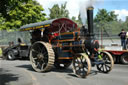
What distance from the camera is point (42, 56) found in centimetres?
834

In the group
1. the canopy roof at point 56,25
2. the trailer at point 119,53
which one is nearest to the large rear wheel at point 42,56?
the canopy roof at point 56,25

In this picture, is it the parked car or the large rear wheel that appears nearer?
the large rear wheel

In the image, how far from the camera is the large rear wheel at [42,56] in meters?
7.76

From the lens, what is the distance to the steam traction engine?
6.98m

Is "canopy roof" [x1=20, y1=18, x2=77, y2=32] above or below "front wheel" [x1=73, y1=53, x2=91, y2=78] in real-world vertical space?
above

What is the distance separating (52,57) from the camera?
775 centimetres

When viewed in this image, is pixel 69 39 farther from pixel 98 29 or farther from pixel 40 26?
pixel 98 29

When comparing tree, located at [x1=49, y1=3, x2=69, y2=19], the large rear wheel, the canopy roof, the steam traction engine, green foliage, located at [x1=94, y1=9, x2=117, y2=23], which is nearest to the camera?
the steam traction engine

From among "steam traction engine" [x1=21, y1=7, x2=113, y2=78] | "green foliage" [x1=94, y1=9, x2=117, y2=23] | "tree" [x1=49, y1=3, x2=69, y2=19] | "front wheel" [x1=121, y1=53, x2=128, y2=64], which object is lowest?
"front wheel" [x1=121, y1=53, x2=128, y2=64]

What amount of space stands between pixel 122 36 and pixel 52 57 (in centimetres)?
665

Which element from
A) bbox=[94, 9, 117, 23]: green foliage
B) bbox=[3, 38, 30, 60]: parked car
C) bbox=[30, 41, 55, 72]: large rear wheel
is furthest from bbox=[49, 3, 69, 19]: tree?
bbox=[94, 9, 117, 23]: green foliage

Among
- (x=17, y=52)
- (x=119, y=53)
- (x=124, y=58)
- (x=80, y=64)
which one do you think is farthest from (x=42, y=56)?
(x=17, y=52)

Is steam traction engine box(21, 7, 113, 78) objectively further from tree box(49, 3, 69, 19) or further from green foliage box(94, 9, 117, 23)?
green foliage box(94, 9, 117, 23)

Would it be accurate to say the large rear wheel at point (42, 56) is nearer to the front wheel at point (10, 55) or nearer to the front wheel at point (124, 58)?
the front wheel at point (124, 58)
